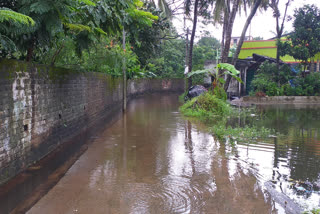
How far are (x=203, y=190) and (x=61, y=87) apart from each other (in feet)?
18.2

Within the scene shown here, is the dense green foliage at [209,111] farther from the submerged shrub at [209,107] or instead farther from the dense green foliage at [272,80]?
the dense green foliage at [272,80]

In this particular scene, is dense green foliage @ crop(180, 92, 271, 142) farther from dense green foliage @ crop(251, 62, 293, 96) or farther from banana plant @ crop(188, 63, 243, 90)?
dense green foliage @ crop(251, 62, 293, 96)

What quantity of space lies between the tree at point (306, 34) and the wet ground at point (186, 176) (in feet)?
43.3

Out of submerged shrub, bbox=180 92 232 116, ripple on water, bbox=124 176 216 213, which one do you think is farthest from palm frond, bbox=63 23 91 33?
submerged shrub, bbox=180 92 232 116

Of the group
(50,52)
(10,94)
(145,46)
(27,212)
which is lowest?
(27,212)

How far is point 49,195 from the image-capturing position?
5215mm

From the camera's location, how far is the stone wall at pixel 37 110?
18.9 ft

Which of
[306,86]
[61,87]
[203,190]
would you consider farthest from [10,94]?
[306,86]

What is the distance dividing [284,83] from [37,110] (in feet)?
66.8

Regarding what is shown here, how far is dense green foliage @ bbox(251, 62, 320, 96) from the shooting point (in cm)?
2244

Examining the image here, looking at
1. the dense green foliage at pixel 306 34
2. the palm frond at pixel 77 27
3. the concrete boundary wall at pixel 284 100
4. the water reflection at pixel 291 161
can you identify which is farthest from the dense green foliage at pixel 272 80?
the palm frond at pixel 77 27

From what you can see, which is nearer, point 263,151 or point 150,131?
point 263,151

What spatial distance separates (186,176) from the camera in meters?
6.17

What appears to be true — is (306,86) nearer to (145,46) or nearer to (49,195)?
(145,46)
